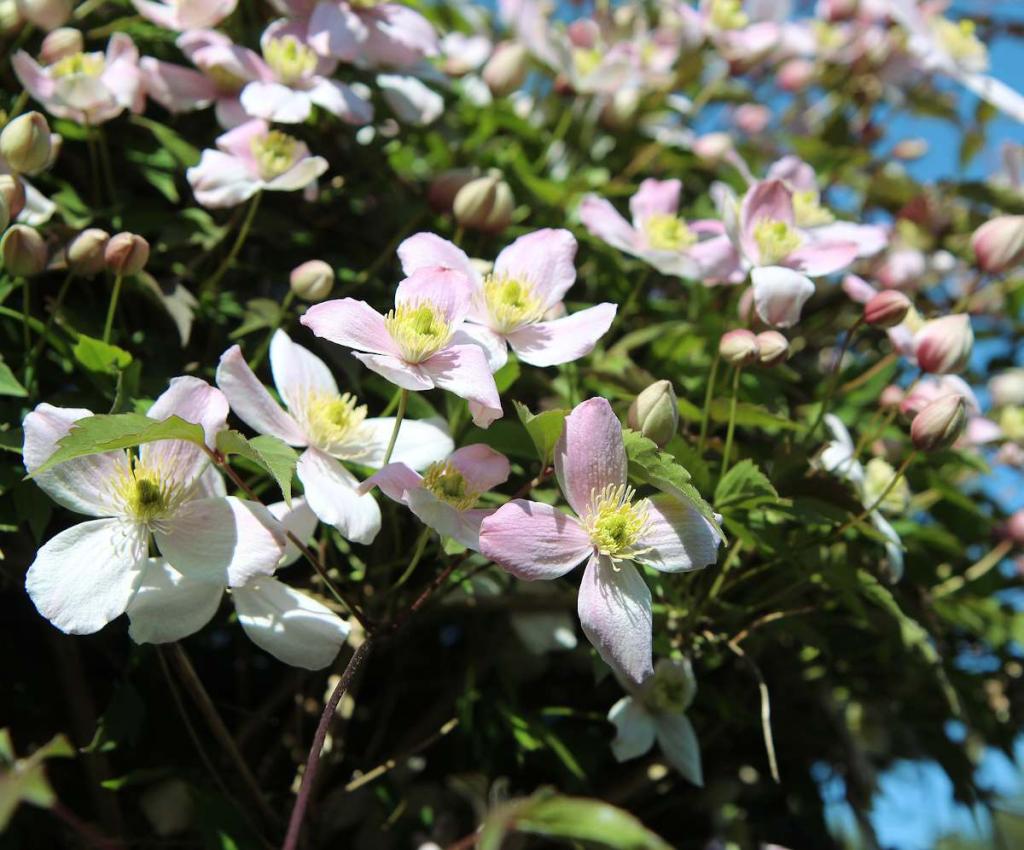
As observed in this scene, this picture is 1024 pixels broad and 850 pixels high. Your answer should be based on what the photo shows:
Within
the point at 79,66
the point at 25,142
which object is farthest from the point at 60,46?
the point at 25,142

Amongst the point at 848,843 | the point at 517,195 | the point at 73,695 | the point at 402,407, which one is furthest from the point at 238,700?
the point at 848,843

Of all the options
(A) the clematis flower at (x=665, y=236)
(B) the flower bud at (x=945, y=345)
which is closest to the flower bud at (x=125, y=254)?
(A) the clematis flower at (x=665, y=236)

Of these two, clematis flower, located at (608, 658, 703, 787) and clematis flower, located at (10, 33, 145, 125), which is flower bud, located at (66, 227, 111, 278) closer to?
clematis flower, located at (10, 33, 145, 125)

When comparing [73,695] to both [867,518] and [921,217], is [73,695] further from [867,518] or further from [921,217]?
[921,217]

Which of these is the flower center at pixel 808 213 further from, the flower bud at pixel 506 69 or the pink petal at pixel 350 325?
the pink petal at pixel 350 325

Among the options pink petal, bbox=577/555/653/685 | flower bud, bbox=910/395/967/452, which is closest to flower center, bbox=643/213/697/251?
flower bud, bbox=910/395/967/452
